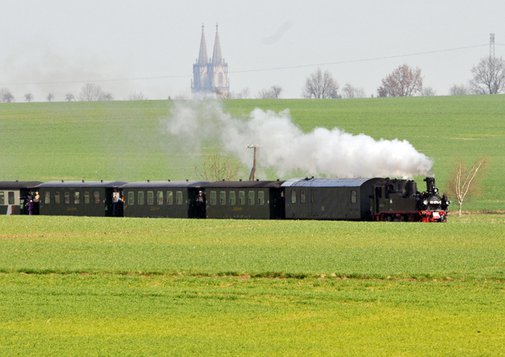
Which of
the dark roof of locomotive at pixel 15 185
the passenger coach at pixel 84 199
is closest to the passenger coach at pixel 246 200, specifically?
the passenger coach at pixel 84 199

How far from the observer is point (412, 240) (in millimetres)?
53406

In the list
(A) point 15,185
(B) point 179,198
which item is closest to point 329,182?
(B) point 179,198

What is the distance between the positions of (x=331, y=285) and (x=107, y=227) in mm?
31804

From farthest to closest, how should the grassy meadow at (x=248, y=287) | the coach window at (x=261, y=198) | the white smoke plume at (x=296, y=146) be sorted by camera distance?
the white smoke plume at (x=296, y=146), the coach window at (x=261, y=198), the grassy meadow at (x=248, y=287)

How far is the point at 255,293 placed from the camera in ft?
112

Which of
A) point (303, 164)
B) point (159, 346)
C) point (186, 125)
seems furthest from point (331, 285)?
point (186, 125)

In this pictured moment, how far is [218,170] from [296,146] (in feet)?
65.4

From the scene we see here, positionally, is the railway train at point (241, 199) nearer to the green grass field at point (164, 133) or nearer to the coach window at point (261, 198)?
the coach window at point (261, 198)

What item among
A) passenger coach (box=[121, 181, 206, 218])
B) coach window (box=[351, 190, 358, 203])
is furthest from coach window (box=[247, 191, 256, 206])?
coach window (box=[351, 190, 358, 203])

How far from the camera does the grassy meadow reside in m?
25.5

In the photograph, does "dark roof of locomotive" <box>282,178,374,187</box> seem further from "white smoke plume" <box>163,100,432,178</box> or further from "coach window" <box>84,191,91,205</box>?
"coach window" <box>84,191,91,205</box>

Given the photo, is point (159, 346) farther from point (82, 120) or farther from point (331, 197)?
point (82, 120)

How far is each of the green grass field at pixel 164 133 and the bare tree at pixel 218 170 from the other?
1.58 m

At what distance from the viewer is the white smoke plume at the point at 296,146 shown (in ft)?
258
